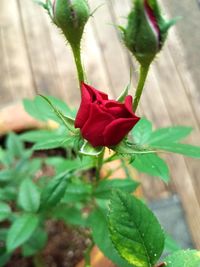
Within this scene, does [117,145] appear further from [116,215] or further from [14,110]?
[14,110]

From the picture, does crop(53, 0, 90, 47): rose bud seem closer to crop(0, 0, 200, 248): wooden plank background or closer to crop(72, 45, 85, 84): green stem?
crop(72, 45, 85, 84): green stem

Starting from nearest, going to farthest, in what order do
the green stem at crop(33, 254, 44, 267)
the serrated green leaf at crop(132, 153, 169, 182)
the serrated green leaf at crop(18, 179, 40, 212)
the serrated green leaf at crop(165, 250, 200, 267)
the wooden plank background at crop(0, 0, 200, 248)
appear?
the serrated green leaf at crop(165, 250, 200, 267)
the serrated green leaf at crop(132, 153, 169, 182)
the serrated green leaf at crop(18, 179, 40, 212)
the green stem at crop(33, 254, 44, 267)
the wooden plank background at crop(0, 0, 200, 248)

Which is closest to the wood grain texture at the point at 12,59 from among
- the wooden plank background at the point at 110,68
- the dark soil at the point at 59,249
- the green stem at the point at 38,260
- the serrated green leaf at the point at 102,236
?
the wooden plank background at the point at 110,68

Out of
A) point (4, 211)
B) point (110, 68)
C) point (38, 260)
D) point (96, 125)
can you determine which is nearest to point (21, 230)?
point (4, 211)

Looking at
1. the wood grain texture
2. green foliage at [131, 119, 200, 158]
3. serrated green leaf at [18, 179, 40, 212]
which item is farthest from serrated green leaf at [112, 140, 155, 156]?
the wood grain texture

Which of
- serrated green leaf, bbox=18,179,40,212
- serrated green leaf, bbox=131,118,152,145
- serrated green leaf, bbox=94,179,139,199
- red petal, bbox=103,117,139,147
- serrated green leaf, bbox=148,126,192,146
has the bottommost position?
serrated green leaf, bbox=18,179,40,212

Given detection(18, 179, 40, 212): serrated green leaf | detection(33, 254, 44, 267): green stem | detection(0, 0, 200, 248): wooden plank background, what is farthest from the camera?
detection(0, 0, 200, 248): wooden plank background
